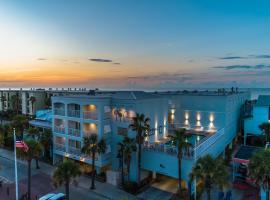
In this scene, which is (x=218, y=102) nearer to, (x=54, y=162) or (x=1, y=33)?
(x=54, y=162)

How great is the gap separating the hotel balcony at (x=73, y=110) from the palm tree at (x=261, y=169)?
24223 mm

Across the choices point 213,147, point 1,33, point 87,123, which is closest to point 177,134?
point 213,147

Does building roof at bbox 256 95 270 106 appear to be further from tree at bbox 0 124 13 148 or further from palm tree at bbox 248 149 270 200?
tree at bbox 0 124 13 148

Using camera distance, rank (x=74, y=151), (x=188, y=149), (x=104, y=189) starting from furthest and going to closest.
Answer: (x=74, y=151)
(x=104, y=189)
(x=188, y=149)

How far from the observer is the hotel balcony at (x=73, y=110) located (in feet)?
112

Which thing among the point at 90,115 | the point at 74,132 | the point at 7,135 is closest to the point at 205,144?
the point at 90,115

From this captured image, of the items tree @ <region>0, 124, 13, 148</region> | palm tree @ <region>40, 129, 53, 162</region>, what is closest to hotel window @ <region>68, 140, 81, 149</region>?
palm tree @ <region>40, 129, 53, 162</region>

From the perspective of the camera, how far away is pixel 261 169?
697 inches

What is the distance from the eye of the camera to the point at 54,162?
123ft

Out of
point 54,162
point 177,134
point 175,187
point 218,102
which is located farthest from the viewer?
point 218,102

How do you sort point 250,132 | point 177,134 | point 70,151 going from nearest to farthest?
point 177,134, point 70,151, point 250,132

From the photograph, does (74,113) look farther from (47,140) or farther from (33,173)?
(33,173)

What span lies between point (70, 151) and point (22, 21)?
807 inches

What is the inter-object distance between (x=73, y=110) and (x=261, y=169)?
26035 mm
